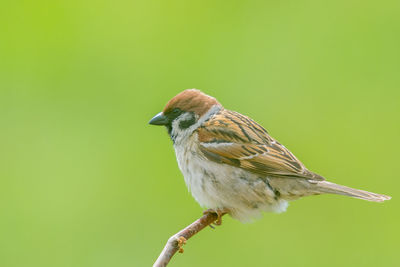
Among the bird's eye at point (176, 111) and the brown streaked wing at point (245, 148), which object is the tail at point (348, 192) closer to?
the brown streaked wing at point (245, 148)

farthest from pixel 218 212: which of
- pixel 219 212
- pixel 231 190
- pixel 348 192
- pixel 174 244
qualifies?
pixel 174 244

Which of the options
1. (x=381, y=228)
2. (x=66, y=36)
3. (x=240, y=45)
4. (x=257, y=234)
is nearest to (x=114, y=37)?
(x=66, y=36)

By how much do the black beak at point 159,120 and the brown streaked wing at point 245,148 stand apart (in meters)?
0.19

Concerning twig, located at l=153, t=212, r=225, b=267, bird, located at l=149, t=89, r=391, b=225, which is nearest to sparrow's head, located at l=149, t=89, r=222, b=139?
bird, located at l=149, t=89, r=391, b=225

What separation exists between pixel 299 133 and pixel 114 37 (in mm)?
1644

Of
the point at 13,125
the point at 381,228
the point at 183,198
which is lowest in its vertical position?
the point at 381,228

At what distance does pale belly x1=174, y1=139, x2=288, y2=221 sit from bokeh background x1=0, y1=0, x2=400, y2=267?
2.62 feet

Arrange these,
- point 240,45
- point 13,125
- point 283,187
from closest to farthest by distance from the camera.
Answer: point 283,187 → point 13,125 → point 240,45

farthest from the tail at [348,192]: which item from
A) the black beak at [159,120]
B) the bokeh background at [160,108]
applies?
the bokeh background at [160,108]

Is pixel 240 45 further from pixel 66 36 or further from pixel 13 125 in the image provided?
pixel 13 125

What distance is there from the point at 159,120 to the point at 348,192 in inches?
34.0

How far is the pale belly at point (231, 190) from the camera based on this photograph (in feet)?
10.5

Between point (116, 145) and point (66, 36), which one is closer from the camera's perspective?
point (116, 145)

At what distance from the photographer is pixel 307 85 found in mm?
5129
